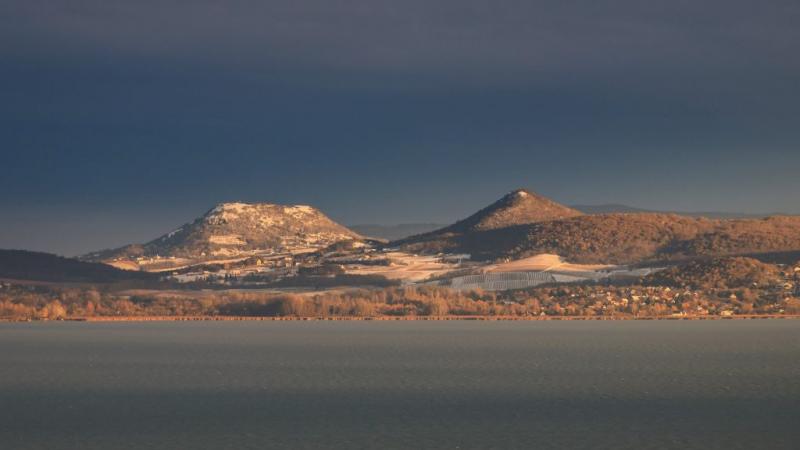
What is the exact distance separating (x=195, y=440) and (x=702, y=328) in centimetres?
4540

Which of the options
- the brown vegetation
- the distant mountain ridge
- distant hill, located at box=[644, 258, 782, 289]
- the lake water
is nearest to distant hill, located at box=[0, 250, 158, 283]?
the brown vegetation

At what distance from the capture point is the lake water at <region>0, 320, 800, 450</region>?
2416cm

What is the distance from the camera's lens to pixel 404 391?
3262 centimetres

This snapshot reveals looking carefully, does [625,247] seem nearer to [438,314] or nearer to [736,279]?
[736,279]

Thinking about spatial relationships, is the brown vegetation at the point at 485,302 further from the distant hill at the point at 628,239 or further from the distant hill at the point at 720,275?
the distant hill at the point at 628,239

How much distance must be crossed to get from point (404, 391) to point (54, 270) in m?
116

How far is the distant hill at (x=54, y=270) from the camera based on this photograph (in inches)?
5246

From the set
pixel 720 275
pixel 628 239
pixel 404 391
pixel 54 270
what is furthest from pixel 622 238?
pixel 404 391

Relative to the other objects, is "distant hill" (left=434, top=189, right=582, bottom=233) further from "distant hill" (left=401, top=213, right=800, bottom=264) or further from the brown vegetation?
the brown vegetation

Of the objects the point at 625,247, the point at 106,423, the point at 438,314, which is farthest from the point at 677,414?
the point at 625,247

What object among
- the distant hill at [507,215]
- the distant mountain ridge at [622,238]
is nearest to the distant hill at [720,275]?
the distant mountain ridge at [622,238]

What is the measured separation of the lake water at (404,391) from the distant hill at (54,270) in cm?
7748

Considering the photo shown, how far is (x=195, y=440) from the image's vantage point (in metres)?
23.8

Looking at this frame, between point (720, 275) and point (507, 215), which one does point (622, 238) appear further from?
point (720, 275)
